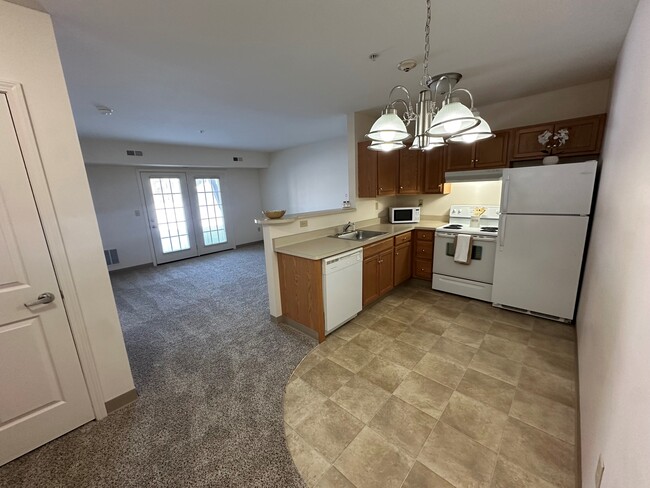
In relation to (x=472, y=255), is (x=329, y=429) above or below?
below

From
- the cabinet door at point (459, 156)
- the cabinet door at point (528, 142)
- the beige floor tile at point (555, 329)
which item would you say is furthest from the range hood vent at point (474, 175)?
the beige floor tile at point (555, 329)

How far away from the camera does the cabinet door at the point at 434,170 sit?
3734mm

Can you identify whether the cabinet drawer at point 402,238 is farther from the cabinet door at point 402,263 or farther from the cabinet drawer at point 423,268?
the cabinet drawer at point 423,268

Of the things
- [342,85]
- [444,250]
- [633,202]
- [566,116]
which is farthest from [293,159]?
[633,202]

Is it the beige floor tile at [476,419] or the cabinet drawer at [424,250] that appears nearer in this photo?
the beige floor tile at [476,419]

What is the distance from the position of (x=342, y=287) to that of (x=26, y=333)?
234 centimetres

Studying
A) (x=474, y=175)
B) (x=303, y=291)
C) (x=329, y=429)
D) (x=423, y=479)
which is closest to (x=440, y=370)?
(x=423, y=479)

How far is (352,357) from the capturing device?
244 centimetres

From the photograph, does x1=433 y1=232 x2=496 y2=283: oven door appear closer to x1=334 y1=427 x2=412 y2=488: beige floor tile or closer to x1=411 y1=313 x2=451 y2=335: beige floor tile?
x1=411 y1=313 x2=451 y2=335: beige floor tile

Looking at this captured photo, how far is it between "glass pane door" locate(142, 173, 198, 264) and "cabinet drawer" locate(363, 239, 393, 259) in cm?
494

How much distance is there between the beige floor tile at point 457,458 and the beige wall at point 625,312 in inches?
17.0

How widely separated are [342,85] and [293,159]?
13.3 feet

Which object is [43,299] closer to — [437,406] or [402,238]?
[437,406]

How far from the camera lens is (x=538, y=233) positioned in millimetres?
2811
